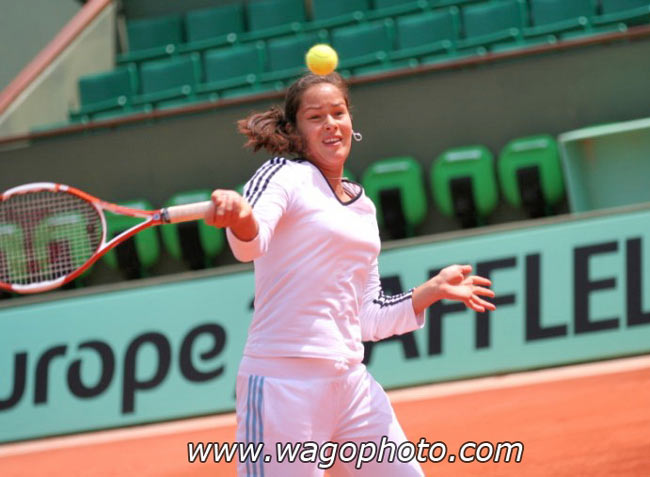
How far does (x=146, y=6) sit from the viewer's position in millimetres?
12445

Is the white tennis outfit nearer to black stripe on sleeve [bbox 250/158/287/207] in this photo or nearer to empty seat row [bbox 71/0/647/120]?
black stripe on sleeve [bbox 250/158/287/207]

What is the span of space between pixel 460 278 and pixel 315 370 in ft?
1.85

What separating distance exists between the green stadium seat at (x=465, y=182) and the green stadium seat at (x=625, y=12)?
1.75 meters

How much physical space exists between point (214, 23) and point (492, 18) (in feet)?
11.7

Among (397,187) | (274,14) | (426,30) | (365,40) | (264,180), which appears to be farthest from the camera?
(274,14)

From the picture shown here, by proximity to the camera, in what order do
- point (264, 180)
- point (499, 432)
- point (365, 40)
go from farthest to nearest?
point (365, 40) → point (499, 432) → point (264, 180)

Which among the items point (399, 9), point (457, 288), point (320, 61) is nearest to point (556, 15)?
point (399, 9)

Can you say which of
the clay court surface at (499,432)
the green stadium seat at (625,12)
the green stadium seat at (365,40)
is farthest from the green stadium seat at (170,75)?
the clay court surface at (499,432)

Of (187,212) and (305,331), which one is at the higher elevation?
(187,212)

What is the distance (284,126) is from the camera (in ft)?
8.91

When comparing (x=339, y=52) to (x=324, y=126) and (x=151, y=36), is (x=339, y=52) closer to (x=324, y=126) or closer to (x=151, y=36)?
(x=151, y=36)

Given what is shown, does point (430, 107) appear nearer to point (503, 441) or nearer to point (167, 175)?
point (167, 175)

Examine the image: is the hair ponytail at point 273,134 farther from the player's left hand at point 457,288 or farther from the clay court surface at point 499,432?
the clay court surface at point 499,432

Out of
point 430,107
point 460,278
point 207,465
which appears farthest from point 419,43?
point 460,278
